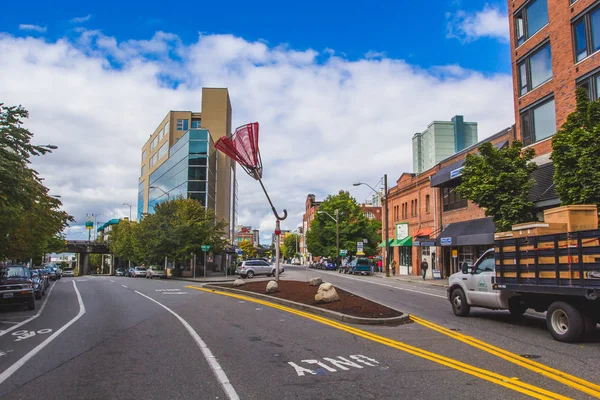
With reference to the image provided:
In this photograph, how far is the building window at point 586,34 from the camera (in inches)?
851

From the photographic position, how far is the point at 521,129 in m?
27.4

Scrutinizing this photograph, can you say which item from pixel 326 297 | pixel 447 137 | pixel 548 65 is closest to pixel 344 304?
pixel 326 297

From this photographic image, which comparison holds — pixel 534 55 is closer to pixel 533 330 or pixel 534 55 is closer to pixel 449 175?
pixel 449 175

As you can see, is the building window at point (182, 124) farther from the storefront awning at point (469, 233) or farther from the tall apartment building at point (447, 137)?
the storefront awning at point (469, 233)

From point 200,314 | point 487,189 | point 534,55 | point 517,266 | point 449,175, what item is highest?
point 534,55

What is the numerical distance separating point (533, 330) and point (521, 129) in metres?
19.3

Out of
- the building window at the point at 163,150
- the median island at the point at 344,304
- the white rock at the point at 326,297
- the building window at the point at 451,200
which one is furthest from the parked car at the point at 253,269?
the building window at the point at 163,150

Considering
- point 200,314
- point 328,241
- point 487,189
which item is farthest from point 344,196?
point 200,314

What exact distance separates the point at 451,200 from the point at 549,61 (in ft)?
47.5

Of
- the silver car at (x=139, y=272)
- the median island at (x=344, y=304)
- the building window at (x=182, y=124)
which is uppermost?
the building window at (x=182, y=124)

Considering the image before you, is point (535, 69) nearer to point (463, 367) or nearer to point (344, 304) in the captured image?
point (344, 304)

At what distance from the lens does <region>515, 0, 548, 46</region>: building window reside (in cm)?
2603

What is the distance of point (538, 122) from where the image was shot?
84.7 feet

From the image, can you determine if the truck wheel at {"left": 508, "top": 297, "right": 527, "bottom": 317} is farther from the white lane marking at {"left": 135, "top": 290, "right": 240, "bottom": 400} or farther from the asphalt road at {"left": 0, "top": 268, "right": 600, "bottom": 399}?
the white lane marking at {"left": 135, "top": 290, "right": 240, "bottom": 400}
